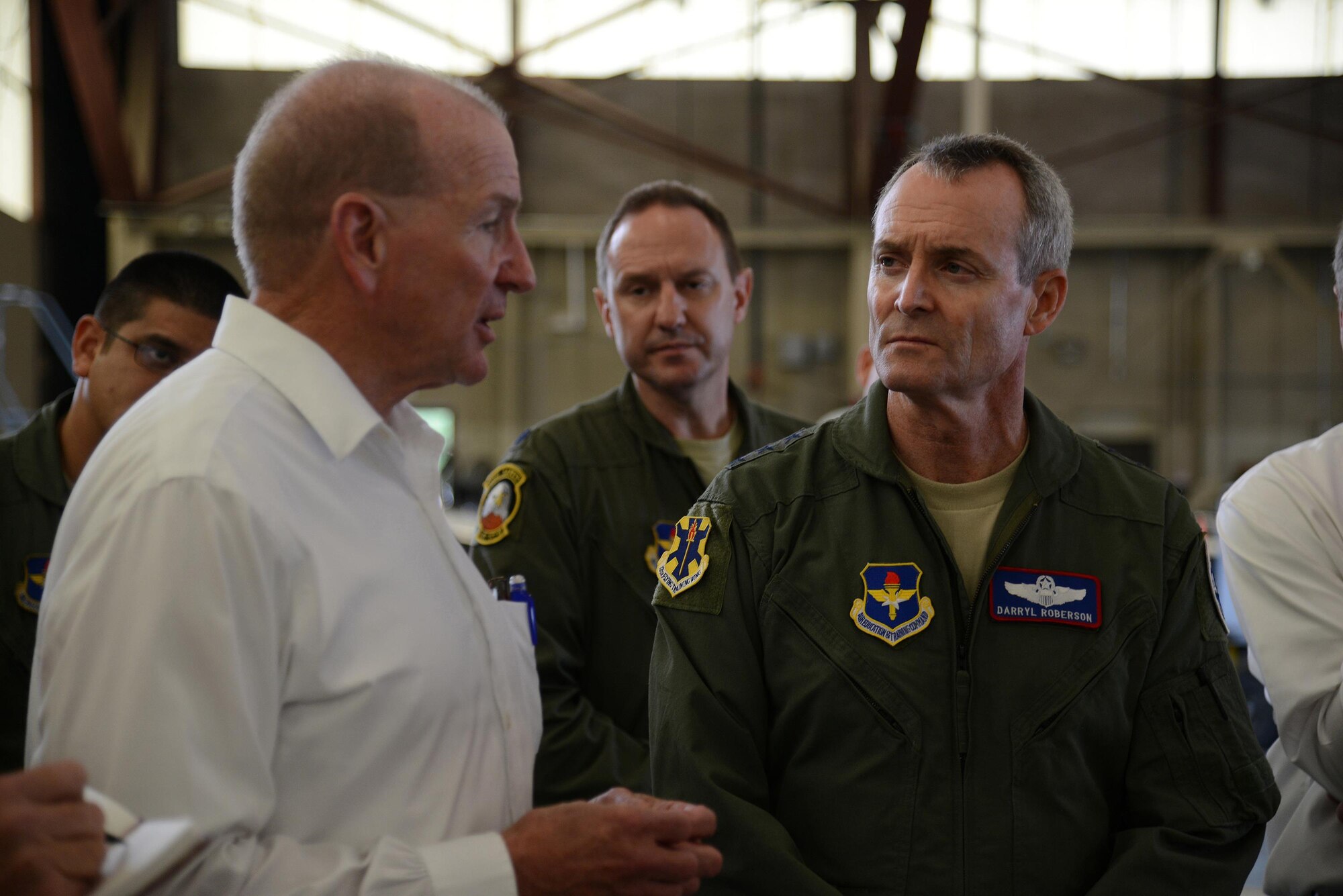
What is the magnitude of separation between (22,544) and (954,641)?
6.45 feet

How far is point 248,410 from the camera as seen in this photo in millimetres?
1238

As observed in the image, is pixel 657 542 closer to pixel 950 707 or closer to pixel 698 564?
pixel 698 564

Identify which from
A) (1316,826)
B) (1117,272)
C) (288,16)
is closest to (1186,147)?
(1117,272)

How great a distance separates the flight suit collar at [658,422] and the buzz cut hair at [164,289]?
928mm

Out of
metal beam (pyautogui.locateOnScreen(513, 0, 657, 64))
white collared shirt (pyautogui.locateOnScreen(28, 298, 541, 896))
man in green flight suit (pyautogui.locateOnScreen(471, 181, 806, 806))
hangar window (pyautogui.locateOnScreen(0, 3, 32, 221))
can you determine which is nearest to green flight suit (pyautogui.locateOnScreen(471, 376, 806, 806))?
man in green flight suit (pyautogui.locateOnScreen(471, 181, 806, 806))

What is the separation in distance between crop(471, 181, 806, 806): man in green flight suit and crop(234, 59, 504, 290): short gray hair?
1.16m

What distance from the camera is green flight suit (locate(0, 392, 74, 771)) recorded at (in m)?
2.22

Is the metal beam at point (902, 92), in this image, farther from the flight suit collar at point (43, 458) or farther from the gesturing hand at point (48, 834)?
the gesturing hand at point (48, 834)

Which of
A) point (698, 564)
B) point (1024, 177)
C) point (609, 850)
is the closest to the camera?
point (609, 850)

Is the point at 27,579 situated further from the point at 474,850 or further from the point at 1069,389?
the point at 1069,389

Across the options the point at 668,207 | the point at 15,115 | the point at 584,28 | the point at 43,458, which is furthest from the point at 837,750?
the point at 15,115

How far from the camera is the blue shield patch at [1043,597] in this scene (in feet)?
5.57

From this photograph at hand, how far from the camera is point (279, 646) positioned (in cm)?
116

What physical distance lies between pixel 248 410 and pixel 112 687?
33cm
